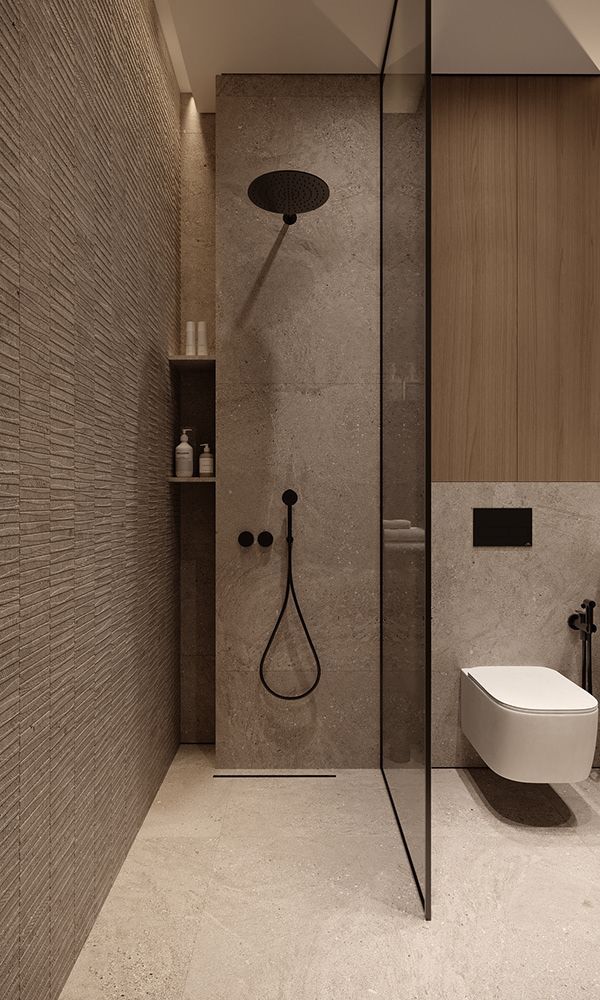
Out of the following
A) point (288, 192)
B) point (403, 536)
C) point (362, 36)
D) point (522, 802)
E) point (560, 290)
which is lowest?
point (522, 802)

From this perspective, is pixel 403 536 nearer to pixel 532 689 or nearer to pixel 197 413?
pixel 532 689

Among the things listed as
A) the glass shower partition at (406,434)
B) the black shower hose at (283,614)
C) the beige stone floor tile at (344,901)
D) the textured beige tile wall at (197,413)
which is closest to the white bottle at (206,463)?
the textured beige tile wall at (197,413)

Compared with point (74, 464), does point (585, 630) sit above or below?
below

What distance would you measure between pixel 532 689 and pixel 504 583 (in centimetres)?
49

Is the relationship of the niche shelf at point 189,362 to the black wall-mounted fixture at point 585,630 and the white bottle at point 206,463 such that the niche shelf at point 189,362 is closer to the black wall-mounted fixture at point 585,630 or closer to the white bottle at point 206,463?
the white bottle at point 206,463

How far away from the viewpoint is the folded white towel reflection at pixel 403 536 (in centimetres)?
192

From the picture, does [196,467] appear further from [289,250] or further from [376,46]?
[376,46]

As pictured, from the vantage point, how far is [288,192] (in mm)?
2350

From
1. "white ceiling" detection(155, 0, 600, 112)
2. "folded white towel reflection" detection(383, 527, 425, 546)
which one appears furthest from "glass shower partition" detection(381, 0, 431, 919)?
"white ceiling" detection(155, 0, 600, 112)

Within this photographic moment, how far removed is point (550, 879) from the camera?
1980mm

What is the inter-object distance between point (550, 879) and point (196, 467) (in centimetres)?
195

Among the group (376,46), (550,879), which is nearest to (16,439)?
→ (550,879)

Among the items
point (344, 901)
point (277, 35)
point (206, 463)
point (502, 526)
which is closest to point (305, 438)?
point (206, 463)

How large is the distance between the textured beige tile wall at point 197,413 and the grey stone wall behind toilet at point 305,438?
27 cm
